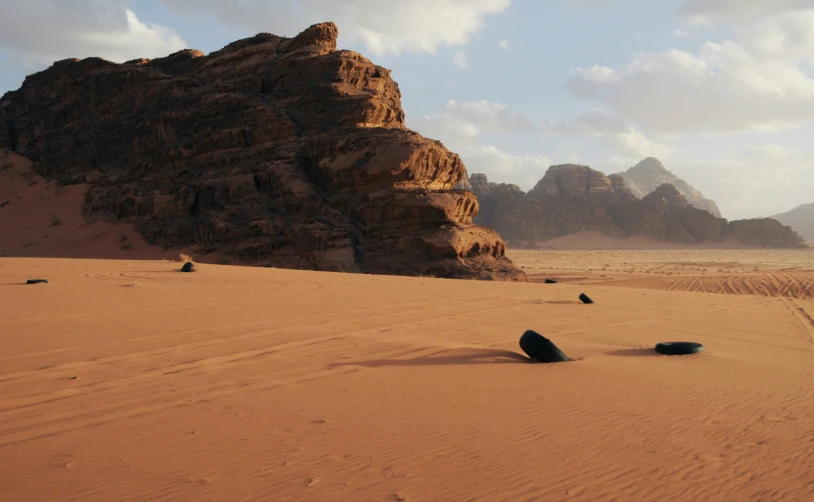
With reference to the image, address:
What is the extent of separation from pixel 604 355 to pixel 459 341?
1691mm

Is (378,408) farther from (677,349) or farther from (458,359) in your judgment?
(677,349)

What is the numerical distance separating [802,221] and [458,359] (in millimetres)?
201056

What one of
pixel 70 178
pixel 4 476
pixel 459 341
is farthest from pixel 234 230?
pixel 4 476

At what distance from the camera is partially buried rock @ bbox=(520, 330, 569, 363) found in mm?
5520

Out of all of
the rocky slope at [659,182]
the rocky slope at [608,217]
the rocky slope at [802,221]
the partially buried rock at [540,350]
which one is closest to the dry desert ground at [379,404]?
the partially buried rock at [540,350]

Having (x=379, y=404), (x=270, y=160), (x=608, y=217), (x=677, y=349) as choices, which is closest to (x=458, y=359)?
(x=379, y=404)

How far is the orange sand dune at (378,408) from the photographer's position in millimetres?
2654

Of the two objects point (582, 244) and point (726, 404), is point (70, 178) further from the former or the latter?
point (582, 244)

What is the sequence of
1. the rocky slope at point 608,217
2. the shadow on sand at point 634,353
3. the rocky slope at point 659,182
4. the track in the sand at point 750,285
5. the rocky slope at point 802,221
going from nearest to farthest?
1. the shadow on sand at point 634,353
2. the track in the sand at point 750,285
3. the rocky slope at point 608,217
4. the rocky slope at point 802,221
5. the rocky slope at point 659,182

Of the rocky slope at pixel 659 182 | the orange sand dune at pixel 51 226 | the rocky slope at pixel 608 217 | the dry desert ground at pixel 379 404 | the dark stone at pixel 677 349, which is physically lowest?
the dry desert ground at pixel 379 404

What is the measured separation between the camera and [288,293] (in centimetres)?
1038

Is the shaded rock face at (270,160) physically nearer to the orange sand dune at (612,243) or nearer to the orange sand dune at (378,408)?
the orange sand dune at (378,408)

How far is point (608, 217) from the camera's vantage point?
86.9 m

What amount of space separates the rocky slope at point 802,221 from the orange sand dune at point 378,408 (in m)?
153
